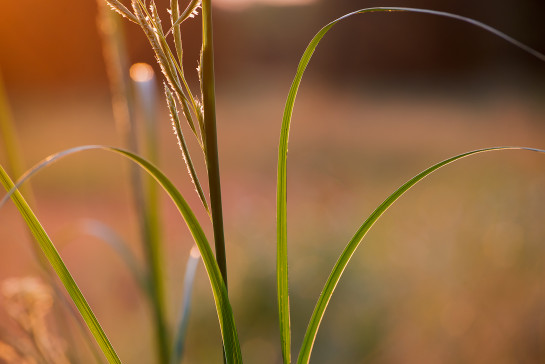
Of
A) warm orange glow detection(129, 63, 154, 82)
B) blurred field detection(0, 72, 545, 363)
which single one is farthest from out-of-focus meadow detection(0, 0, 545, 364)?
warm orange glow detection(129, 63, 154, 82)

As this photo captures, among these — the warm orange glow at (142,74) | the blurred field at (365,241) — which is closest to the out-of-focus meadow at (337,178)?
the blurred field at (365,241)

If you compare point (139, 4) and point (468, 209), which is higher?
point (139, 4)

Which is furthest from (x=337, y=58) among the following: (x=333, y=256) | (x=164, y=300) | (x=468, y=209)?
(x=164, y=300)

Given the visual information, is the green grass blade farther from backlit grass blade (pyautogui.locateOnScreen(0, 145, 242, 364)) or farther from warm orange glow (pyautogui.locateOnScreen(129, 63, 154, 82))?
warm orange glow (pyautogui.locateOnScreen(129, 63, 154, 82))

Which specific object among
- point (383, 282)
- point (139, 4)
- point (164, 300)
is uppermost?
point (139, 4)

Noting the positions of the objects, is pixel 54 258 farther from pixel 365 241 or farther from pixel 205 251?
pixel 365 241

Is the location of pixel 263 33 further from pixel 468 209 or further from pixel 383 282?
pixel 383 282

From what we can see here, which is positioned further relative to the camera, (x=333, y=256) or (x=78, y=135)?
(x=78, y=135)

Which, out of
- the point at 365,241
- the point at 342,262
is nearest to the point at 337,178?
the point at 365,241
